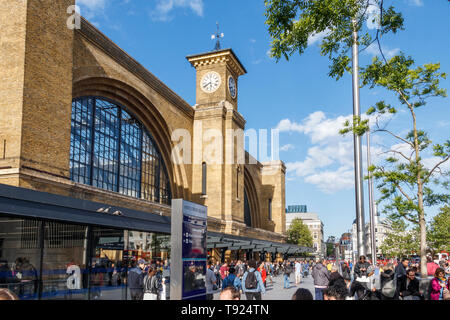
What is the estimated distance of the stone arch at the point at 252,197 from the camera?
55.8 m

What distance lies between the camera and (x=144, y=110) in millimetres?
32156

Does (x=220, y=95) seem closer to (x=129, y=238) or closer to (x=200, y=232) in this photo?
(x=129, y=238)

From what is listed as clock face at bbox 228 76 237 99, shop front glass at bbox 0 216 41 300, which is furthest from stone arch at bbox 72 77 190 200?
shop front glass at bbox 0 216 41 300

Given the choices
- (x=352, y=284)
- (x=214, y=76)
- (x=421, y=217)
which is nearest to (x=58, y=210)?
(x=352, y=284)

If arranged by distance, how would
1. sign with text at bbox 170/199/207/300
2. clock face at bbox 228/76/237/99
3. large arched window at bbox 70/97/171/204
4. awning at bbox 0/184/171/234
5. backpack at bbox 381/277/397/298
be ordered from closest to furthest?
1. sign with text at bbox 170/199/207/300
2. backpack at bbox 381/277/397/298
3. awning at bbox 0/184/171/234
4. large arched window at bbox 70/97/171/204
5. clock face at bbox 228/76/237/99

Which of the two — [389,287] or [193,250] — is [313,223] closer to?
[389,287]

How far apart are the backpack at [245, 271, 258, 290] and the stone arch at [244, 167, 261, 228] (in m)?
44.1

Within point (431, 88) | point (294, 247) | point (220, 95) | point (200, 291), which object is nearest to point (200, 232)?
point (200, 291)

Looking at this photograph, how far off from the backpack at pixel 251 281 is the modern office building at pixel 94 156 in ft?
12.5

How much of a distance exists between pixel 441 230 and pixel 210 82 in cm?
3356

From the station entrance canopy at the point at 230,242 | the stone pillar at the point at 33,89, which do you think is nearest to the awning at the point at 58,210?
the stone pillar at the point at 33,89

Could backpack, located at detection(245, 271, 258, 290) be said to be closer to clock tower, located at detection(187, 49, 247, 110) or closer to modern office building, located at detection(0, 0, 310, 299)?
modern office building, located at detection(0, 0, 310, 299)

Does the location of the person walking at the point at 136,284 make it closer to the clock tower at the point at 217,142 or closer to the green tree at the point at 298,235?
the clock tower at the point at 217,142

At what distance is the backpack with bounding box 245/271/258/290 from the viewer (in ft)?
35.2
